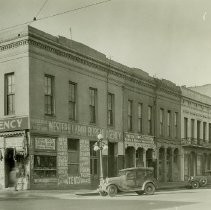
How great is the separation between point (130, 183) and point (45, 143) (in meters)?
5.34

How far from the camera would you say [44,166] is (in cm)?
2553

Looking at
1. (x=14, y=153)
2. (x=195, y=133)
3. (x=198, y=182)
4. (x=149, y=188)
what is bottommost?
(x=198, y=182)

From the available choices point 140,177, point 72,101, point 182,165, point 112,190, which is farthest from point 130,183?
point 182,165

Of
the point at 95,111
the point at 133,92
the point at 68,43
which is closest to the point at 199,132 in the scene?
the point at 133,92

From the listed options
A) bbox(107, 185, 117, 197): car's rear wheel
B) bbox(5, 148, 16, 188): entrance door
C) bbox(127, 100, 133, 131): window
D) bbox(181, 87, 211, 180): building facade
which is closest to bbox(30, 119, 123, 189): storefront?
bbox(5, 148, 16, 188): entrance door

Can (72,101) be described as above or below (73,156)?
above

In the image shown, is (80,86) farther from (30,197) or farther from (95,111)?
(30,197)

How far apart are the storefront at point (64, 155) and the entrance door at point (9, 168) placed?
140cm

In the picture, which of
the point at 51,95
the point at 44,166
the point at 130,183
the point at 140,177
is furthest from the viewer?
the point at 51,95

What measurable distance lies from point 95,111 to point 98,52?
3.98m

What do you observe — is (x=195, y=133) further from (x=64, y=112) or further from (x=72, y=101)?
(x=64, y=112)

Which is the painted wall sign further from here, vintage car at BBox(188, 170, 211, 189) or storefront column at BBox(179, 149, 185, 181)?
storefront column at BBox(179, 149, 185, 181)

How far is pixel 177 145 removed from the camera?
4209cm

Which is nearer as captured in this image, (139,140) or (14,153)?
(14,153)
